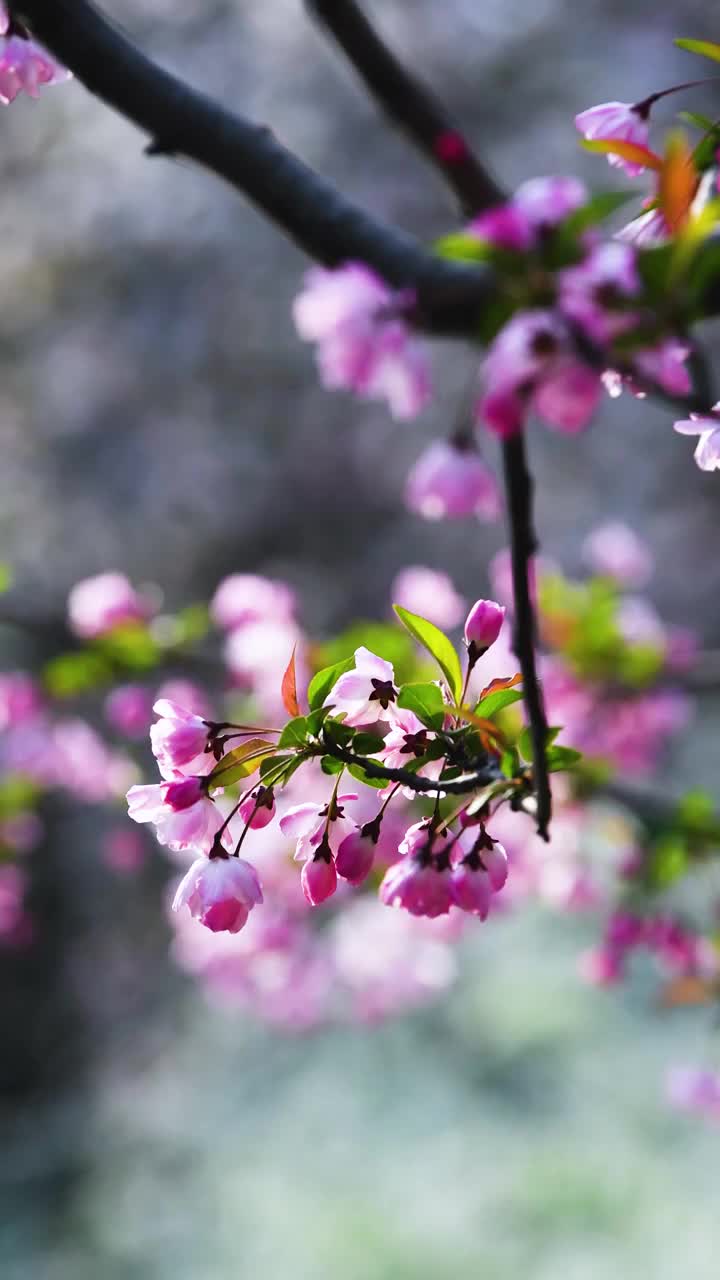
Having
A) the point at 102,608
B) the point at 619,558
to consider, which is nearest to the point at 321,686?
the point at 102,608

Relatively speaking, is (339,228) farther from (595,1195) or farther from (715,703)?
(715,703)

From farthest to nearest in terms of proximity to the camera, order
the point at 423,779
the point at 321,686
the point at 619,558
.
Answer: the point at 619,558, the point at 321,686, the point at 423,779

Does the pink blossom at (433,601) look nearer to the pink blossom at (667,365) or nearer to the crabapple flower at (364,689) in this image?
the crabapple flower at (364,689)

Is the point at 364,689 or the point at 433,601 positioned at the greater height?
the point at 433,601

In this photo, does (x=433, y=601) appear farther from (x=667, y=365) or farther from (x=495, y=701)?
(x=667, y=365)

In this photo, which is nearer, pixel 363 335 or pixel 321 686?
pixel 363 335

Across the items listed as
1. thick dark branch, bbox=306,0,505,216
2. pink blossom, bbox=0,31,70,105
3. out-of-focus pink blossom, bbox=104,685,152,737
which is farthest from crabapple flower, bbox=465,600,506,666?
out-of-focus pink blossom, bbox=104,685,152,737

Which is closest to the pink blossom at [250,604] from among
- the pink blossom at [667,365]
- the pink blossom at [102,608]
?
the pink blossom at [102,608]
